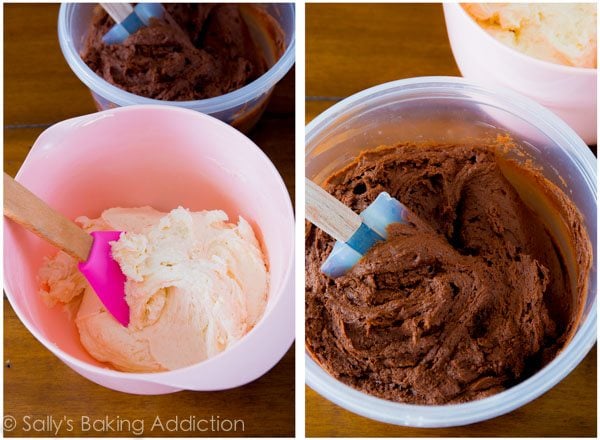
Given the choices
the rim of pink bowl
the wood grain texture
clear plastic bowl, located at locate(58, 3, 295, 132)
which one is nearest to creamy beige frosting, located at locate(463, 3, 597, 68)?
the rim of pink bowl

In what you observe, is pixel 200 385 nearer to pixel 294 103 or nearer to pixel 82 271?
pixel 82 271

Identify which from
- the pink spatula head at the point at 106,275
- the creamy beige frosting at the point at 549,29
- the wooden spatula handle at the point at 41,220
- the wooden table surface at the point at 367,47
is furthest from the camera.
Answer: the wooden table surface at the point at 367,47

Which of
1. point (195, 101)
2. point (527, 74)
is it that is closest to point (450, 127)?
point (527, 74)

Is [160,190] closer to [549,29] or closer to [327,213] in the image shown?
[327,213]

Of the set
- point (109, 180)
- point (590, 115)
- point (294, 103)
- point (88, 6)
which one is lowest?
point (590, 115)

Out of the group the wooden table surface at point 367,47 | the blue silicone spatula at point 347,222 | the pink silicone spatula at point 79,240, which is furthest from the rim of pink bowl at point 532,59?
the pink silicone spatula at point 79,240

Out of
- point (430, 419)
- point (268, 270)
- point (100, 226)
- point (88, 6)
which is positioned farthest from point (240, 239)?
point (88, 6)

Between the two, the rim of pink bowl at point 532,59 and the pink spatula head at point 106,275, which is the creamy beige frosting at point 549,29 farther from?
the pink spatula head at point 106,275

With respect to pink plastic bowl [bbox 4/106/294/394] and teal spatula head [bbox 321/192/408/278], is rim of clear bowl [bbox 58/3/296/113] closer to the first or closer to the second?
pink plastic bowl [bbox 4/106/294/394]
